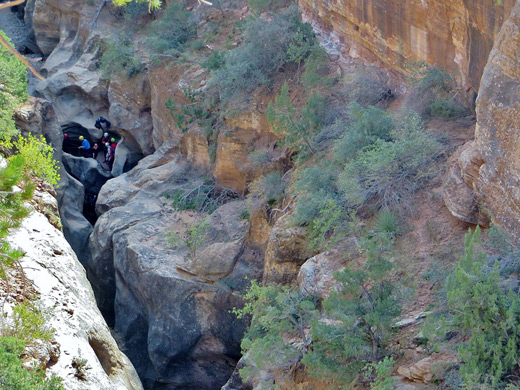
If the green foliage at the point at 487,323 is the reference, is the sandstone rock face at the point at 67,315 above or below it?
below

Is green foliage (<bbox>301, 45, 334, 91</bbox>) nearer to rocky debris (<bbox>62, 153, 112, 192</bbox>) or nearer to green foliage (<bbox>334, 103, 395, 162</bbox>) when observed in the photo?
green foliage (<bbox>334, 103, 395, 162</bbox>)

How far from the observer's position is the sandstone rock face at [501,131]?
7.05 m

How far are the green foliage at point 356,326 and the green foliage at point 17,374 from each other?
117 inches

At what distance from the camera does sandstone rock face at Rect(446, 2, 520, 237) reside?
705 centimetres

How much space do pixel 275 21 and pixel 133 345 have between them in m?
7.91

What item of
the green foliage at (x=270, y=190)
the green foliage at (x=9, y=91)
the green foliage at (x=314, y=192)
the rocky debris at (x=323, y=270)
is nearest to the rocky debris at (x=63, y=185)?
the green foliage at (x=9, y=91)

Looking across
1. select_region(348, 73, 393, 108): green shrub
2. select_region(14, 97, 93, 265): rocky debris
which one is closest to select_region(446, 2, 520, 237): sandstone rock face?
select_region(348, 73, 393, 108): green shrub

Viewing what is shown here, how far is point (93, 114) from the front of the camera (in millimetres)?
21719

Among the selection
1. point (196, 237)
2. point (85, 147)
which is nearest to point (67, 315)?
point (196, 237)

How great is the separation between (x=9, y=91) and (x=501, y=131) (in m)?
12.8

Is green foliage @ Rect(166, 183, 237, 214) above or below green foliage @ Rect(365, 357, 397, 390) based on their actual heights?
below

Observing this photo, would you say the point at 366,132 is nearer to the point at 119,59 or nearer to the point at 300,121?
the point at 300,121

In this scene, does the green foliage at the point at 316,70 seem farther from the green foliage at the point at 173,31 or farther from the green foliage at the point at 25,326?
the green foliage at the point at 25,326

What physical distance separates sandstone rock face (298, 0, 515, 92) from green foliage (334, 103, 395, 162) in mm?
1286
